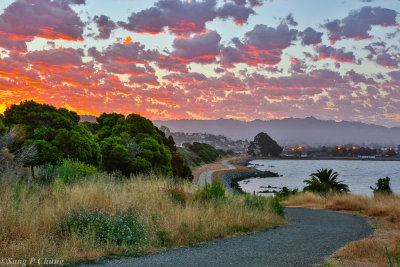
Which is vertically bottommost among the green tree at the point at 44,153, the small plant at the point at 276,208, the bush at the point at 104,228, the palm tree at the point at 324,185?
the palm tree at the point at 324,185

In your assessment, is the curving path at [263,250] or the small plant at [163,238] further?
the small plant at [163,238]

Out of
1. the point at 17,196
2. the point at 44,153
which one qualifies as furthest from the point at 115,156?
the point at 17,196

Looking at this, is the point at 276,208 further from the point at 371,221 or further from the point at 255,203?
the point at 371,221

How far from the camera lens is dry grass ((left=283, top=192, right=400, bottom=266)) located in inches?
330

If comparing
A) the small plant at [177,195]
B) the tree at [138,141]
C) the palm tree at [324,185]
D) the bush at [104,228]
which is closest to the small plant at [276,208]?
the small plant at [177,195]

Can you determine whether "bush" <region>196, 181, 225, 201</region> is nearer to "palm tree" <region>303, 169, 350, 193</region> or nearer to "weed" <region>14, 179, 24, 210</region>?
"weed" <region>14, 179, 24, 210</region>

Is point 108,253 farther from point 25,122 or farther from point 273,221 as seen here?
point 25,122

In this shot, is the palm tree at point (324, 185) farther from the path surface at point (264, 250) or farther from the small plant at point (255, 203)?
the path surface at point (264, 250)

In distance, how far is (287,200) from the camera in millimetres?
29609

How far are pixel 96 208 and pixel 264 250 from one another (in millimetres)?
→ 4686

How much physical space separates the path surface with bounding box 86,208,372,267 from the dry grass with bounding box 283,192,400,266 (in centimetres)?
60

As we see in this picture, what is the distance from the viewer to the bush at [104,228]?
8.81 metres

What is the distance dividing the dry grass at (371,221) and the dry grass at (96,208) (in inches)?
149

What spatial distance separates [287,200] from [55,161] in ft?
Answer: 59.4
